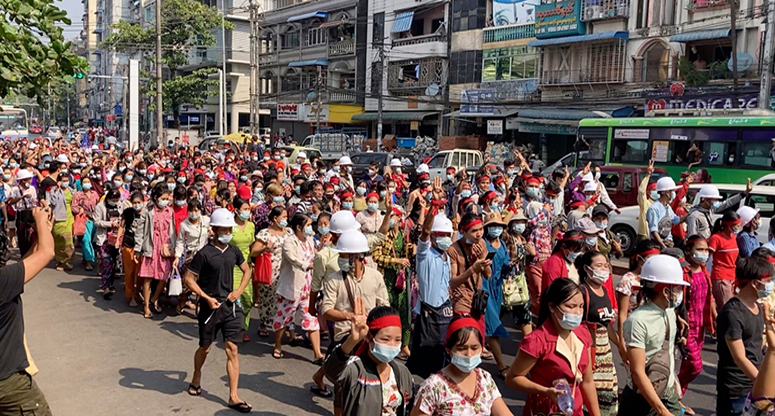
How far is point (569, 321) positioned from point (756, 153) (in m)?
16.0

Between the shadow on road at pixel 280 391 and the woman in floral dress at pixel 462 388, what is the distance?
2625mm

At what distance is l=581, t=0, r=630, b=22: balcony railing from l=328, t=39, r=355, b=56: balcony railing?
56.2 feet

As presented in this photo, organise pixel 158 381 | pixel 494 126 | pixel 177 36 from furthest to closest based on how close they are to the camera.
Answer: pixel 177 36 → pixel 494 126 → pixel 158 381

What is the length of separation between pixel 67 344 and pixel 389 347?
17.3 ft

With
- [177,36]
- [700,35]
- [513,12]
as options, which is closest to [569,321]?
[700,35]

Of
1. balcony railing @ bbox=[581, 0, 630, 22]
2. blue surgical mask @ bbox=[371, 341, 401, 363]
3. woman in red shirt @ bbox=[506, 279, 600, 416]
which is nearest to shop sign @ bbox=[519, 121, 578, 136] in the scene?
balcony railing @ bbox=[581, 0, 630, 22]

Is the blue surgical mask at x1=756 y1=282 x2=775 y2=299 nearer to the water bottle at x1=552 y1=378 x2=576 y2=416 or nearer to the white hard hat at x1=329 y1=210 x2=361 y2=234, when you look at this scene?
the water bottle at x1=552 y1=378 x2=576 y2=416

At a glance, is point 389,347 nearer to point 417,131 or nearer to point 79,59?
point 79,59

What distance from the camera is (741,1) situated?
25.1 metres

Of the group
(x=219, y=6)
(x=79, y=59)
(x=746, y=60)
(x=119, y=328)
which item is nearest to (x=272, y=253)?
(x=119, y=328)

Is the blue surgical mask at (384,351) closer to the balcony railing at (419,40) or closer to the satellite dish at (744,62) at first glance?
the satellite dish at (744,62)

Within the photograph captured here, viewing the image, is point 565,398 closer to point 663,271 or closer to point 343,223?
point 663,271

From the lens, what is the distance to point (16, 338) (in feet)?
12.2

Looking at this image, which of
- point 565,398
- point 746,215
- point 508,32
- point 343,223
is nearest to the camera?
point 565,398
